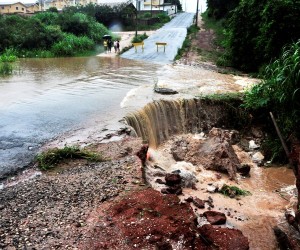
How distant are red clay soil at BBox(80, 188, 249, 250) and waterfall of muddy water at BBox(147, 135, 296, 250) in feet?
3.37

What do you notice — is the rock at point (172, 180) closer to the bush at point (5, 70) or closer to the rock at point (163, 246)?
the rock at point (163, 246)

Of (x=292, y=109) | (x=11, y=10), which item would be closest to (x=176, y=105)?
(x=292, y=109)

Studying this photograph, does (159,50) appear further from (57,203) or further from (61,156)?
(57,203)

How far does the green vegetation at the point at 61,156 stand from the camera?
8062 millimetres

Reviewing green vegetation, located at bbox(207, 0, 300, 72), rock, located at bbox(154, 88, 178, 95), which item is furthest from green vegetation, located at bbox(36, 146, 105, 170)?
green vegetation, located at bbox(207, 0, 300, 72)

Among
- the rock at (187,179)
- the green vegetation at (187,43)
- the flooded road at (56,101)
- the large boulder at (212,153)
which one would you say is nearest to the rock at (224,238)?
the rock at (187,179)

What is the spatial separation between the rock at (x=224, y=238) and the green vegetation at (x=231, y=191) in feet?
8.59

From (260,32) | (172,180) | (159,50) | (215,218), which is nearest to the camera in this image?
(215,218)

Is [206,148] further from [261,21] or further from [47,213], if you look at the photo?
[261,21]

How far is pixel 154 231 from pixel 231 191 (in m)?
3.60

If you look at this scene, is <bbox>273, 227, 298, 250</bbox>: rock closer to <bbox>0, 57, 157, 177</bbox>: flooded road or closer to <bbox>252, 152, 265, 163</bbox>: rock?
<bbox>252, 152, 265, 163</bbox>: rock

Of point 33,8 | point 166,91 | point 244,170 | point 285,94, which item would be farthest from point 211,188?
point 33,8

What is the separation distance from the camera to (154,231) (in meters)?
5.33

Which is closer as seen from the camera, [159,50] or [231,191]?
[231,191]
